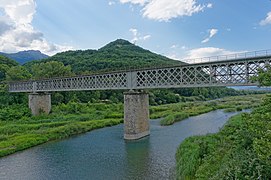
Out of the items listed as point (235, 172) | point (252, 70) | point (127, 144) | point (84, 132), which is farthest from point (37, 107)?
point (235, 172)

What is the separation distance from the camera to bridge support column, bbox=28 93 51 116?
1955 inches

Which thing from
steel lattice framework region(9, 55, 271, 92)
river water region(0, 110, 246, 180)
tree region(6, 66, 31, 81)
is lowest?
river water region(0, 110, 246, 180)

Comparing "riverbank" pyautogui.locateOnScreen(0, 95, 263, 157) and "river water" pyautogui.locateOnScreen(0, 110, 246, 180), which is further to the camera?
"riverbank" pyautogui.locateOnScreen(0, 95, 263, 157)

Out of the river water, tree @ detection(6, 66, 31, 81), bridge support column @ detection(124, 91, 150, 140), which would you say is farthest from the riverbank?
tree @ detection(6, 66, 31, 81)

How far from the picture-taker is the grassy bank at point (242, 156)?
31.9ft

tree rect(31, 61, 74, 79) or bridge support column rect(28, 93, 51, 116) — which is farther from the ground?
tree rect(31, 61, 74, 79)

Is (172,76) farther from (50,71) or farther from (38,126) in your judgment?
(50,71)

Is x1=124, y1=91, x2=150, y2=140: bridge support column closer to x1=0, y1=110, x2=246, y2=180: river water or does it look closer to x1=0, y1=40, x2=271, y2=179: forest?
x1=0, y1=110, x2=246, y2=180: river water

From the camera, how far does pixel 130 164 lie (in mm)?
21625

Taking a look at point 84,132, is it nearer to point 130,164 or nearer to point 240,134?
point 130,164

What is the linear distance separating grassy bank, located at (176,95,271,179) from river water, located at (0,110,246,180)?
2.11m

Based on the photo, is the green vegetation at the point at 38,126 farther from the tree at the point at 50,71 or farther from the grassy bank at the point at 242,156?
the grassy bank at the point at 242,156

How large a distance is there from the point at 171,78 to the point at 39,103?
2995 centimetres

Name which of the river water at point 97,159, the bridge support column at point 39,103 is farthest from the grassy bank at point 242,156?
the bridge support column at point 39,103
